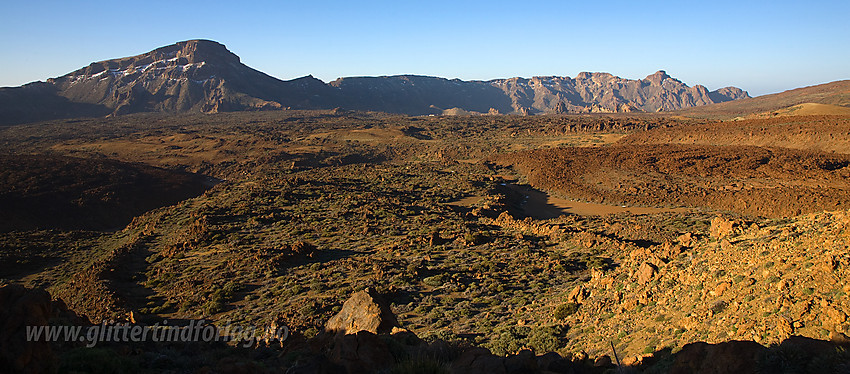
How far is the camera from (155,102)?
166000 millimetres

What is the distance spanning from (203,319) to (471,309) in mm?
9544

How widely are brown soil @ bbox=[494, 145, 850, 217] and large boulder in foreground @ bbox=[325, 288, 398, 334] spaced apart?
1218 inches

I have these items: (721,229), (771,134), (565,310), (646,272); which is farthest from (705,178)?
(565,310)

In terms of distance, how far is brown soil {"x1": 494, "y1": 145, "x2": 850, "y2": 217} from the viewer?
106 ft

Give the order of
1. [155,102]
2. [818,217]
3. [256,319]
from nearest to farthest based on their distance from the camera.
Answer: [818,217]
[256,319]
[155,102]

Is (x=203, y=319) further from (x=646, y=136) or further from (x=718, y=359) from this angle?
(x=646, y=136)

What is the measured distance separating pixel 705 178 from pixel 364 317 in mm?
40456

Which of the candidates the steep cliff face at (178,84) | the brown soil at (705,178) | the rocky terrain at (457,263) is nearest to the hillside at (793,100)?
the rocky terrain at (457,263)

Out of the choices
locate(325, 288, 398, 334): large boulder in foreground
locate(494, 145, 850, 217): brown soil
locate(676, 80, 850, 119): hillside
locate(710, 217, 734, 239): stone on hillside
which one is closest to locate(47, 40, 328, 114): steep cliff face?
locate(494, 145, 850, 217): brown soil

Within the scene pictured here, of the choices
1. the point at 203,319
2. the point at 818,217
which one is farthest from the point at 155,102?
the point at 818,217

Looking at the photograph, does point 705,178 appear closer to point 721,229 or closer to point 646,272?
point 721,229

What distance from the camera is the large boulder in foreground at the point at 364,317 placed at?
428 inches

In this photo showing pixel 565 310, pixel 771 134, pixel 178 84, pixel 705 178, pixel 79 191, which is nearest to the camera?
pixel 565 310

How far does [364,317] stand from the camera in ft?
36.5
